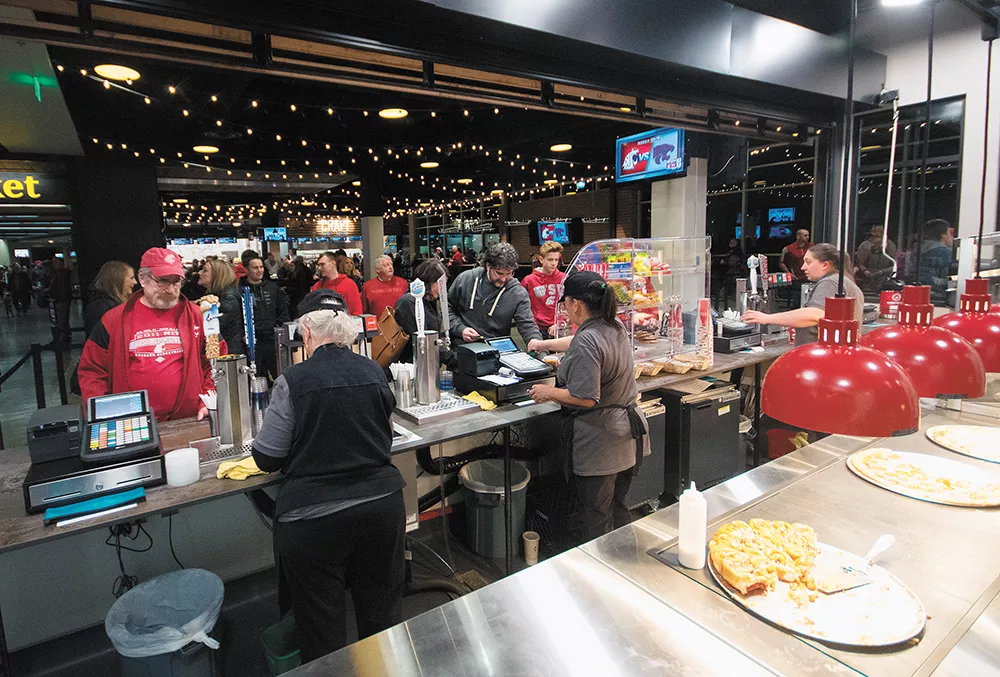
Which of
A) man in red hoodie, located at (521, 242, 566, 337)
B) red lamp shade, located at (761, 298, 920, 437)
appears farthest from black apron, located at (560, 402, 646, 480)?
man in red hoodie, located at (521, 242, 566, 337)

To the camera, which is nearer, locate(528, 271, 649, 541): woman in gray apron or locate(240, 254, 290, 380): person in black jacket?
locate(528, 271, 649, 541): woman in gray apron

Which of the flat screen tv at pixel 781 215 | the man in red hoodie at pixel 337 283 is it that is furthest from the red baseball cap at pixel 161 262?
the flat screen tv at pixel 781 215

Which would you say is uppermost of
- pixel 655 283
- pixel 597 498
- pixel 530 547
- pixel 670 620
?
pixel 655 283

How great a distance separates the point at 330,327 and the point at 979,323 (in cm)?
224

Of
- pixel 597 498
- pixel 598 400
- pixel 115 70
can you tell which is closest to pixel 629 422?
pixel 598 400

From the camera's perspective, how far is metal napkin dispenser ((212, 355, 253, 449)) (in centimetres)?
246

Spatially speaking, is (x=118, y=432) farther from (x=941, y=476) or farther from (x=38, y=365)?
(x=941, y=476)

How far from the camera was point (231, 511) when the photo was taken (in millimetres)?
3037

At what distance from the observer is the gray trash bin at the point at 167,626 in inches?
86.4

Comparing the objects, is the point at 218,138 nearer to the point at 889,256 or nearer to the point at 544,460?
the point at 544,460

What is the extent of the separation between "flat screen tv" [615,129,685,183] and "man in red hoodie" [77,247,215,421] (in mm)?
5859

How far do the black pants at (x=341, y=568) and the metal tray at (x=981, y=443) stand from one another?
2.30 metres

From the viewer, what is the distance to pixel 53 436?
6.91 feet

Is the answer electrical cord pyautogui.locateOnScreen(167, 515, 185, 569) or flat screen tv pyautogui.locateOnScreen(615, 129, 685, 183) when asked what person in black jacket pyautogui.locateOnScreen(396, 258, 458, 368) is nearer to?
electrical cord pyautogui.locateOnScreen(167, 515, 185, 569)
